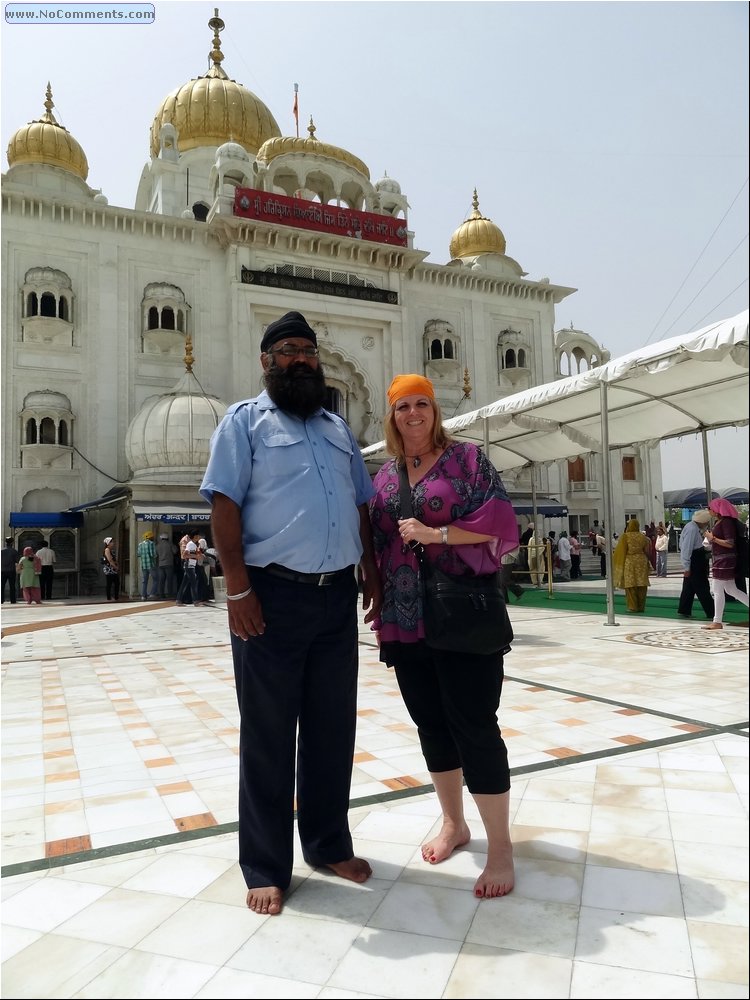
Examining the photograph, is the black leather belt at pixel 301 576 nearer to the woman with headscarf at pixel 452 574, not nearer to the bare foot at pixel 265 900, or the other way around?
the woman with headscarf at pixel 452 574

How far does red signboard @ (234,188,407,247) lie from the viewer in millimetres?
20688

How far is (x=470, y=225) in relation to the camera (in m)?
27.6

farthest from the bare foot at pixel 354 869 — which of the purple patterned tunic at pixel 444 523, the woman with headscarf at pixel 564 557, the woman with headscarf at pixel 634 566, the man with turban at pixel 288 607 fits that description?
the woman with headscarf at pixel 564 557

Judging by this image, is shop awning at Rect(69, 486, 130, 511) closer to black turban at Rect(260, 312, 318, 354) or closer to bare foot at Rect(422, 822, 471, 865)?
black turban at Rect(260, 312, 318, 354)

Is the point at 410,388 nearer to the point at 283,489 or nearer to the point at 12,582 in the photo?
the point at 283,489

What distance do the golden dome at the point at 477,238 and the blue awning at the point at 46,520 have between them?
18507 millimetres

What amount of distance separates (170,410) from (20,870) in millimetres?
16238

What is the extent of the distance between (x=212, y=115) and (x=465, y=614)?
92.3 feet

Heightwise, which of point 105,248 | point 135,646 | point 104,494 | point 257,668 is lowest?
point 135,646

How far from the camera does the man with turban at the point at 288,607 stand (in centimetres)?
199

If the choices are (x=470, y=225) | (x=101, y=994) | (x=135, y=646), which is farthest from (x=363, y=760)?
(x=470, y=225)

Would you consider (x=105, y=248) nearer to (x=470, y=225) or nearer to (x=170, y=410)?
(x=170, y=410)

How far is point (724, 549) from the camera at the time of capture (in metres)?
6.82

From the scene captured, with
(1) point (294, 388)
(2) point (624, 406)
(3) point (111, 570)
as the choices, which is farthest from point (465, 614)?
(3) point (111, 570)
